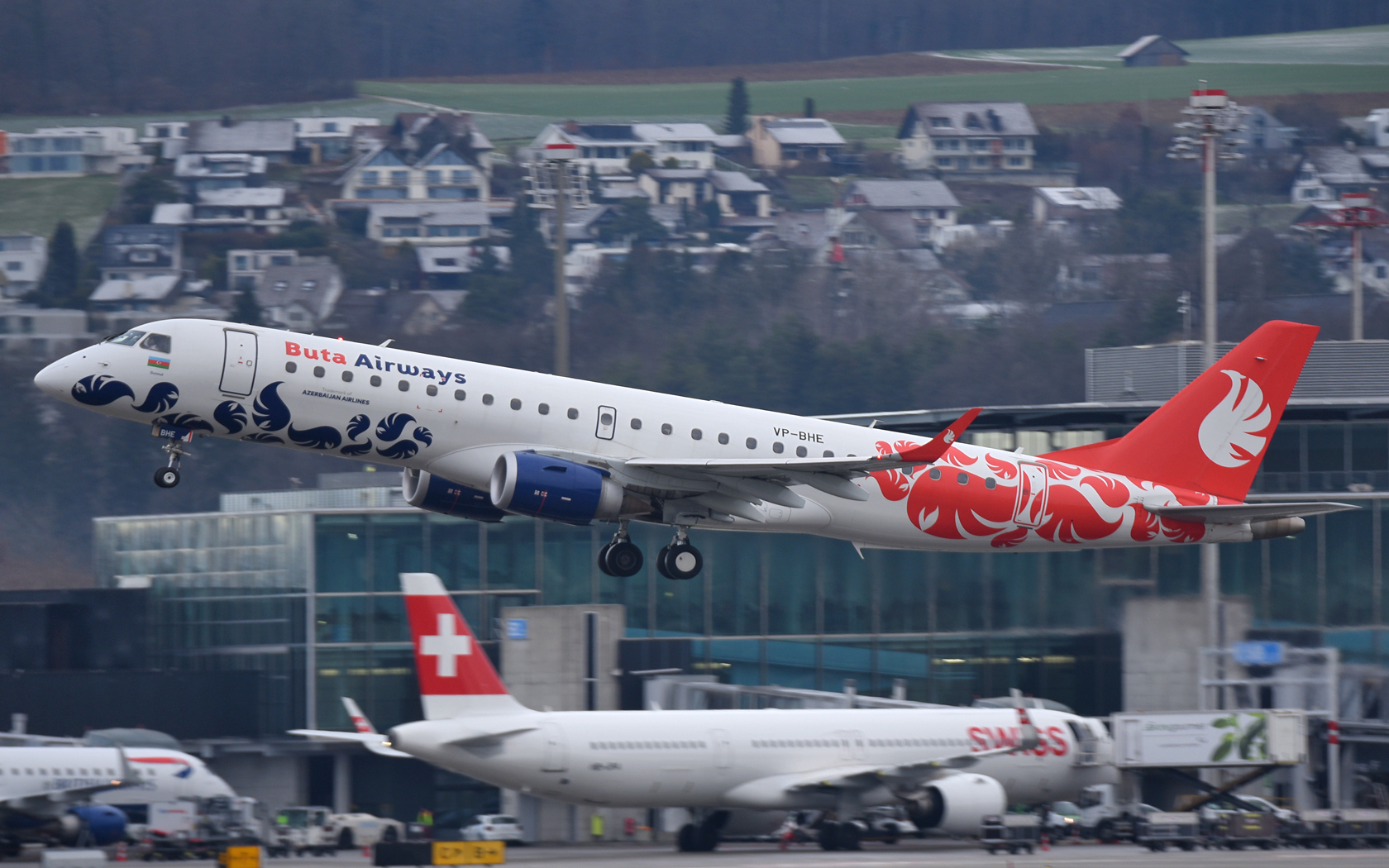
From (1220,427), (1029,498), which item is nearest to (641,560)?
(1029,498)

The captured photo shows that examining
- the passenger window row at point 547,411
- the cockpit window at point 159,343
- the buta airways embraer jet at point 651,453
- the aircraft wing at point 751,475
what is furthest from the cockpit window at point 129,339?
the aircraft wing at point 751,475

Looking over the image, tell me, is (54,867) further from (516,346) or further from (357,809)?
(516,346)

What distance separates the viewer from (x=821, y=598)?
221 feet

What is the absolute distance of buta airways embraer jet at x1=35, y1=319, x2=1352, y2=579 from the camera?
1484 inches

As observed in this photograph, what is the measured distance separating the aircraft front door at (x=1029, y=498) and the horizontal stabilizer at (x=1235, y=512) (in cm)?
272

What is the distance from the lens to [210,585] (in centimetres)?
7288

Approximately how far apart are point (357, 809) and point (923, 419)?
87.1ft

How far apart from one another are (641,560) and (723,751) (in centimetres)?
1294

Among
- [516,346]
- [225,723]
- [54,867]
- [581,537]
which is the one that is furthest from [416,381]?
[516,346]

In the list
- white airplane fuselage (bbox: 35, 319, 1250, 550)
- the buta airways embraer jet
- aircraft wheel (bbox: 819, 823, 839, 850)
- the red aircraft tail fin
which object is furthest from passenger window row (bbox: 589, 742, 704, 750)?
the red aircraft tail fin

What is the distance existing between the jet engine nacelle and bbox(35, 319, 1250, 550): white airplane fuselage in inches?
423

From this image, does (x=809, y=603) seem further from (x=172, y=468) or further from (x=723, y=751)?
(x=172, y=468)

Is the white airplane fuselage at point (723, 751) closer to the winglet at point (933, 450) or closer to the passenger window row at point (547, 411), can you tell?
the passenger window row at point (547, 411)

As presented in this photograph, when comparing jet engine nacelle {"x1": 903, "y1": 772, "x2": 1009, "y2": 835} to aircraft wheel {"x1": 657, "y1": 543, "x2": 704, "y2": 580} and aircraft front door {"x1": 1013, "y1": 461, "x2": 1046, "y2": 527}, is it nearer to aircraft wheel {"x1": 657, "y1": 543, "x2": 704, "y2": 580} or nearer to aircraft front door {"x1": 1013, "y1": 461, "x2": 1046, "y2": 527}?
aircraft front door {"x1": 1013, "y1": 461, "x2": 1046, "y2": 527}
